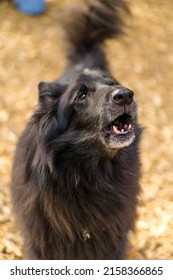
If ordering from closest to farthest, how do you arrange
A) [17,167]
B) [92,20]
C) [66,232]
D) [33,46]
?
1. [66,232]
2. [17,167]
3. [92,20]
4. [33,46]

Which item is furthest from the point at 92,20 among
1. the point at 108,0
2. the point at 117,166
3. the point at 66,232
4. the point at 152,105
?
the point at 66,232

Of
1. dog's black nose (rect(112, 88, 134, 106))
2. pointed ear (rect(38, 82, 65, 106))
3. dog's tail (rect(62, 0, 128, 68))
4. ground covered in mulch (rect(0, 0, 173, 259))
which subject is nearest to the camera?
dog's black nose (rect(112, 88, 134, 106))

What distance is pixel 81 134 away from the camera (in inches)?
103

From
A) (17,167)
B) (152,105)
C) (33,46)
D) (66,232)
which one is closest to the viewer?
(66,232)

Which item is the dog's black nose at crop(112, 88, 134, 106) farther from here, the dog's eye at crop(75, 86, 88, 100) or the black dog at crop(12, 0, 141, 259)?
the dog's eye at crop(75, 86, 88, 100)

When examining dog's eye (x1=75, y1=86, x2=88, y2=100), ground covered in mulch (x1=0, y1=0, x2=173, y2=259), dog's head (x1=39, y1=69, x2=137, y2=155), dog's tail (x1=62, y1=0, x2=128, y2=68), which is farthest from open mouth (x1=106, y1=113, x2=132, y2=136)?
dog's tail (x1=62, y1=0, x2=128, y2=68)

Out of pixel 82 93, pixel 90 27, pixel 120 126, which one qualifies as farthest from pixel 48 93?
pixel 90 27

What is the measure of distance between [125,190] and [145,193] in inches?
50.1

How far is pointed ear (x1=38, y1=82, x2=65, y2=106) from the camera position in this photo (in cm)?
275

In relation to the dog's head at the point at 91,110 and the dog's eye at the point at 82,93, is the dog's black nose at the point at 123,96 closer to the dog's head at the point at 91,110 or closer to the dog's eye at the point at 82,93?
the dog's head at the point at 91,110

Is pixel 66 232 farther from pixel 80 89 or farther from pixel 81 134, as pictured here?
pixel 80 89

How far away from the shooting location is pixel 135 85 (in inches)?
202

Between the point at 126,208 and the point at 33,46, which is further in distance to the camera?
the point at 33,46

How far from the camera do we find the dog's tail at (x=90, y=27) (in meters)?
3.91
